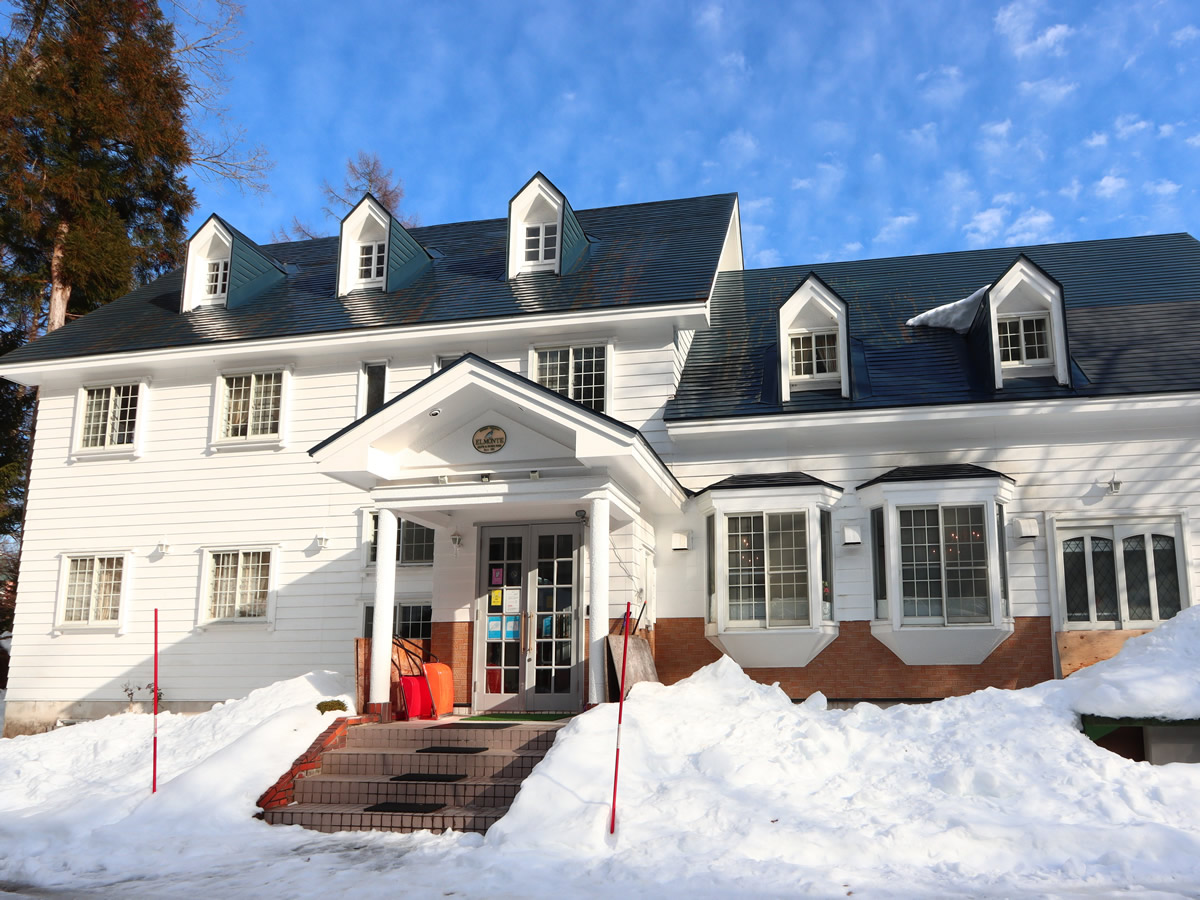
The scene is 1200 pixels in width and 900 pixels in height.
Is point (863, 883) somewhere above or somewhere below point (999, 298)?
below

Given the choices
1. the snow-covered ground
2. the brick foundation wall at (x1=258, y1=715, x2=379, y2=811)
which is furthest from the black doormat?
the brick foundation wall at (x1=258, y1=715, x2=379, y2=811)

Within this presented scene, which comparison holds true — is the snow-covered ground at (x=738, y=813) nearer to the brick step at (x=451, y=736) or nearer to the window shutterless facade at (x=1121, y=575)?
the brick step at (x=451, y=736)

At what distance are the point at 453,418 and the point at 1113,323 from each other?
10.4m

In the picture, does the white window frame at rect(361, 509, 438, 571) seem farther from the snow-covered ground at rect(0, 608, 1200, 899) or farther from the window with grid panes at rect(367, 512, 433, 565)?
the snow-covered ground at rect(0, 608, 1200, 899)

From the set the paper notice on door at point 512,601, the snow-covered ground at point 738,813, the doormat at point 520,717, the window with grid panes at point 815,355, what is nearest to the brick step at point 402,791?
the snow-covered ground at point 738,813

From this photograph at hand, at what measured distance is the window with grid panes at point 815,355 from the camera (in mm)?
14906

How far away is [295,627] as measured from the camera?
622 inches

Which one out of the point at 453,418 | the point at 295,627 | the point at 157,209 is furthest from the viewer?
the point at 157,209

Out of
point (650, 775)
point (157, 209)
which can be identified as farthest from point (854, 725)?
point (157, 209)

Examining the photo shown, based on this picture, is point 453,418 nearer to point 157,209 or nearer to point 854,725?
point 854,725

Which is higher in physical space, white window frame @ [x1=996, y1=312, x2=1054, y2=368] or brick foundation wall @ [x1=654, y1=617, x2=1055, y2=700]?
white window frame @ [x1=996, y1=312, x2=1054, y2=368]

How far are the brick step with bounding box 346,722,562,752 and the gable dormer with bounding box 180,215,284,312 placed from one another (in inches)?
408

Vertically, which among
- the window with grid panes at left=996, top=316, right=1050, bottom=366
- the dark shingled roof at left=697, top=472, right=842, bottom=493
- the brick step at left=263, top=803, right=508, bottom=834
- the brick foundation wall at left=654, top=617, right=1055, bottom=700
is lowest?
the brick step at left=263, top=803, right=508, bottom=834

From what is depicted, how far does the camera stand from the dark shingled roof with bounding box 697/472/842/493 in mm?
13672
